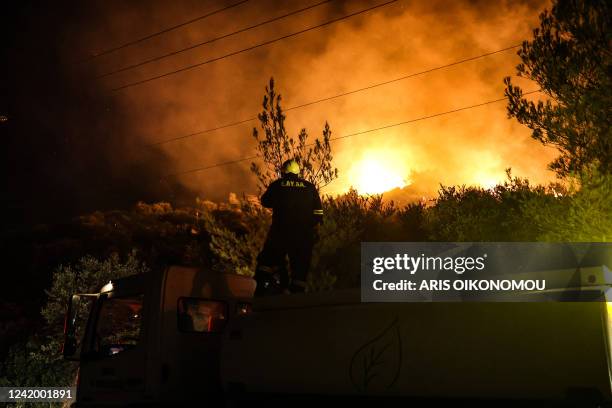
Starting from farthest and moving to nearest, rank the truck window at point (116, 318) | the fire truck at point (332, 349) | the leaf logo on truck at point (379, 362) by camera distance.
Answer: the truck window at point (116, 318) → the leaf logo on truck at point (379, 362) → the fire truck at point (332, 349)

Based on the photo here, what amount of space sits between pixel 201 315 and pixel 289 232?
4.68 feet

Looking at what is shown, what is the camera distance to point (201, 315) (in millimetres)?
7051

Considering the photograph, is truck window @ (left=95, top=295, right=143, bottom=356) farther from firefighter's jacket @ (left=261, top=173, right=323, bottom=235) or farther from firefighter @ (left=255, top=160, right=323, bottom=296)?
firefighter's jacket @ (left=261, top=173, right=323, bottom=235)

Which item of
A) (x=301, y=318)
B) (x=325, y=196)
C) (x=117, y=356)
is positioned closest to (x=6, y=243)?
(x=325, y=196)

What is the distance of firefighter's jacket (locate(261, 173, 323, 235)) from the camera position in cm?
753

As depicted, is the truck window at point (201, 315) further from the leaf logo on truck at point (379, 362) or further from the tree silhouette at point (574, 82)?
the tree silhouette at point (574, 82)

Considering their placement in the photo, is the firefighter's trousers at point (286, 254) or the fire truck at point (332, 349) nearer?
the fire truck at point (332, 349)

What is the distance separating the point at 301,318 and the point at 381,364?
0.89m

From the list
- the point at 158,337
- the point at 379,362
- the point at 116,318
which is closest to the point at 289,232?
the point at 158,337

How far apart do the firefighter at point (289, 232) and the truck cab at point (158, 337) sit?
0.48m

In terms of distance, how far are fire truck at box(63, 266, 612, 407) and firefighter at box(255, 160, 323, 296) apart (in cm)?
45

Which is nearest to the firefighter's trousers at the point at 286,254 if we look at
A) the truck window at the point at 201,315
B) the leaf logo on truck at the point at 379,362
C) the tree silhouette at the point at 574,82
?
the truck window at the point at 201,315

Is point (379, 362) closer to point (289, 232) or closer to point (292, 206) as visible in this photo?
point (289, 232)

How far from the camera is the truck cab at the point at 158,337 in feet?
21.6
